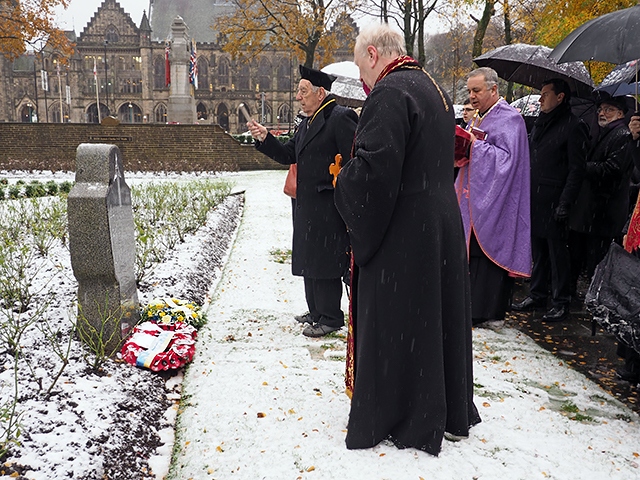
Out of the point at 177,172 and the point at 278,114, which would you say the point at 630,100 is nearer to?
the point at 177,172

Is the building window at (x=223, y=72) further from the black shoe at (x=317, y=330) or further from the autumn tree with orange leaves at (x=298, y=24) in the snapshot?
the black shoe at (x=317, y=330)

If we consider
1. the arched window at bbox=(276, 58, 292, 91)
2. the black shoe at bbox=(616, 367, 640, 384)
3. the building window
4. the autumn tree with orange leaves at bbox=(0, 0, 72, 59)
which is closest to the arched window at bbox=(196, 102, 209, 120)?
the building window

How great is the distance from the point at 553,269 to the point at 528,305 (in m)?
0.49

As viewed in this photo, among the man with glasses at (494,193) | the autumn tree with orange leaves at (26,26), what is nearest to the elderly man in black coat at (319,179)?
the man with glasses at (494,193)

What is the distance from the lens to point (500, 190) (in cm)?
468

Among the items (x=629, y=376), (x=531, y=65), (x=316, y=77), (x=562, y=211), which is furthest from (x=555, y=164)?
(x=316, y=77)

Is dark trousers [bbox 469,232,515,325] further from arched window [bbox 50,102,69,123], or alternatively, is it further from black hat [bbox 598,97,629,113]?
arched window [bbox 50,102,69,123]

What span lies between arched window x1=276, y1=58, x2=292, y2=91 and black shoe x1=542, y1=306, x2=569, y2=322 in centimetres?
6512

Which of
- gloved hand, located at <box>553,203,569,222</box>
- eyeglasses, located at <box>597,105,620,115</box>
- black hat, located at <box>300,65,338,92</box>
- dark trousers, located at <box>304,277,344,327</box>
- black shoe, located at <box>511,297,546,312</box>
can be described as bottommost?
black shoe, located at <box>511,297,546,312</box>

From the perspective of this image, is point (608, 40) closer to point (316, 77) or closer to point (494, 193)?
point (494, 193)

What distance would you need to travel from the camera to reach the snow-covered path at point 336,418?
8.80 feet

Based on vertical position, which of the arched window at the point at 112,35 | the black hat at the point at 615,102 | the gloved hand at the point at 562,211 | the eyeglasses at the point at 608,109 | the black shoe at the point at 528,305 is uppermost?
the arched window at the point at 112,35

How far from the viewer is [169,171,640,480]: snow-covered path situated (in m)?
2.68

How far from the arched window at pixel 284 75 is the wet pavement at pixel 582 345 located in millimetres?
65117
